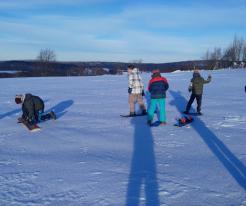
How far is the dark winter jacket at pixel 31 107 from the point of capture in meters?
10.5

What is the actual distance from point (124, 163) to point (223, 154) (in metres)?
2.03

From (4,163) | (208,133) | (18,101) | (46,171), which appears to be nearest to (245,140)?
(208,133)

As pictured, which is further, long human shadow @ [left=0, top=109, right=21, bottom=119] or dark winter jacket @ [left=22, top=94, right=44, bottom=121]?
long human shadow @ [left=0, top=109, right=21, bottom=119]

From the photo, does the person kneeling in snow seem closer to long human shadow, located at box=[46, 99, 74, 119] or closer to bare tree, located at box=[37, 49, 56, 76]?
long human shadow, located at box=[46, 99, 74, 119]

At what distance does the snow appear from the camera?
5.20 meters

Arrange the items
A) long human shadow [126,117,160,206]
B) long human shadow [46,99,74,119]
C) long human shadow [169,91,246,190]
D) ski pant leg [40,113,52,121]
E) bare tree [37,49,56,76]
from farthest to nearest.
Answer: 1. bare tree [37,49,56,76]
2. long human shadow [46,99,74,119]
3. ski pant leg [40,113,52,121]
4. long human shadow [169,91,246,190]
5. long human shadow [126,117,160,206]

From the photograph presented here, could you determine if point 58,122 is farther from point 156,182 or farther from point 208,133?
point 156,182

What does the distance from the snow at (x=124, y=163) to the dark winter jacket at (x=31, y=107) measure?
1.50ft

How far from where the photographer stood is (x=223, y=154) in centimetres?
729

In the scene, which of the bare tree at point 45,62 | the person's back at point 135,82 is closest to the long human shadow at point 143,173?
the person's back at point 135,82

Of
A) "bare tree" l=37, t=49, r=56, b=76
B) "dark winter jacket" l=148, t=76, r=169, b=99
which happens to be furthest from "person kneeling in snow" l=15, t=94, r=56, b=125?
"bare tree" l=37, t=49, r=56, b=76

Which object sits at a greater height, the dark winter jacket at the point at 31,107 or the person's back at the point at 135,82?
the person's back at the point at 135,82

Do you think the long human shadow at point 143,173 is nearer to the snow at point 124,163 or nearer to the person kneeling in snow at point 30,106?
the snow at point 124,163

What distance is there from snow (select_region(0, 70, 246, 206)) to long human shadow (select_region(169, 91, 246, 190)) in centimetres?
2
